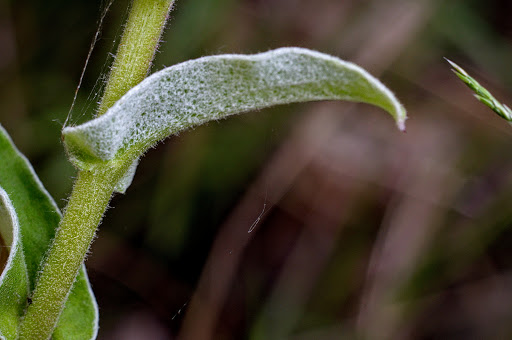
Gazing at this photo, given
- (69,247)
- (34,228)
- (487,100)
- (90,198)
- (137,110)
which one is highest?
(487,100)

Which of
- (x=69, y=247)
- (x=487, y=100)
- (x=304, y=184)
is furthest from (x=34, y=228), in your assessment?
(x=304, y=184)

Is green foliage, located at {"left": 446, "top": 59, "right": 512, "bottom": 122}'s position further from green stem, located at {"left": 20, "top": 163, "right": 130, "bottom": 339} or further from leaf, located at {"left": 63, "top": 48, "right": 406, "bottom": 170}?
green stem, located at {"left": 20, "top": 163, "right": 130, "bottom": 339}

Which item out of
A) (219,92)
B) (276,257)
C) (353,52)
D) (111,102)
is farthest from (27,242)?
(353,52)

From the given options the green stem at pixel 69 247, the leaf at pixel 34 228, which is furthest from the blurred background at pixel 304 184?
the green stem at pixel 69 247

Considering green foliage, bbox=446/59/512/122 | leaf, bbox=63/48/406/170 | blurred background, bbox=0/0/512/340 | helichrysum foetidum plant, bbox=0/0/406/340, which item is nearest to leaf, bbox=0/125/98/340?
helichrysum foetidum plant, bbox=0/0/406/340

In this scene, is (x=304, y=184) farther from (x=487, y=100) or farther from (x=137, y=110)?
(x=137, y=110)

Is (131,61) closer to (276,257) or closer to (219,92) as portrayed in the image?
(219,92)

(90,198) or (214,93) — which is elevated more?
(214,93)
